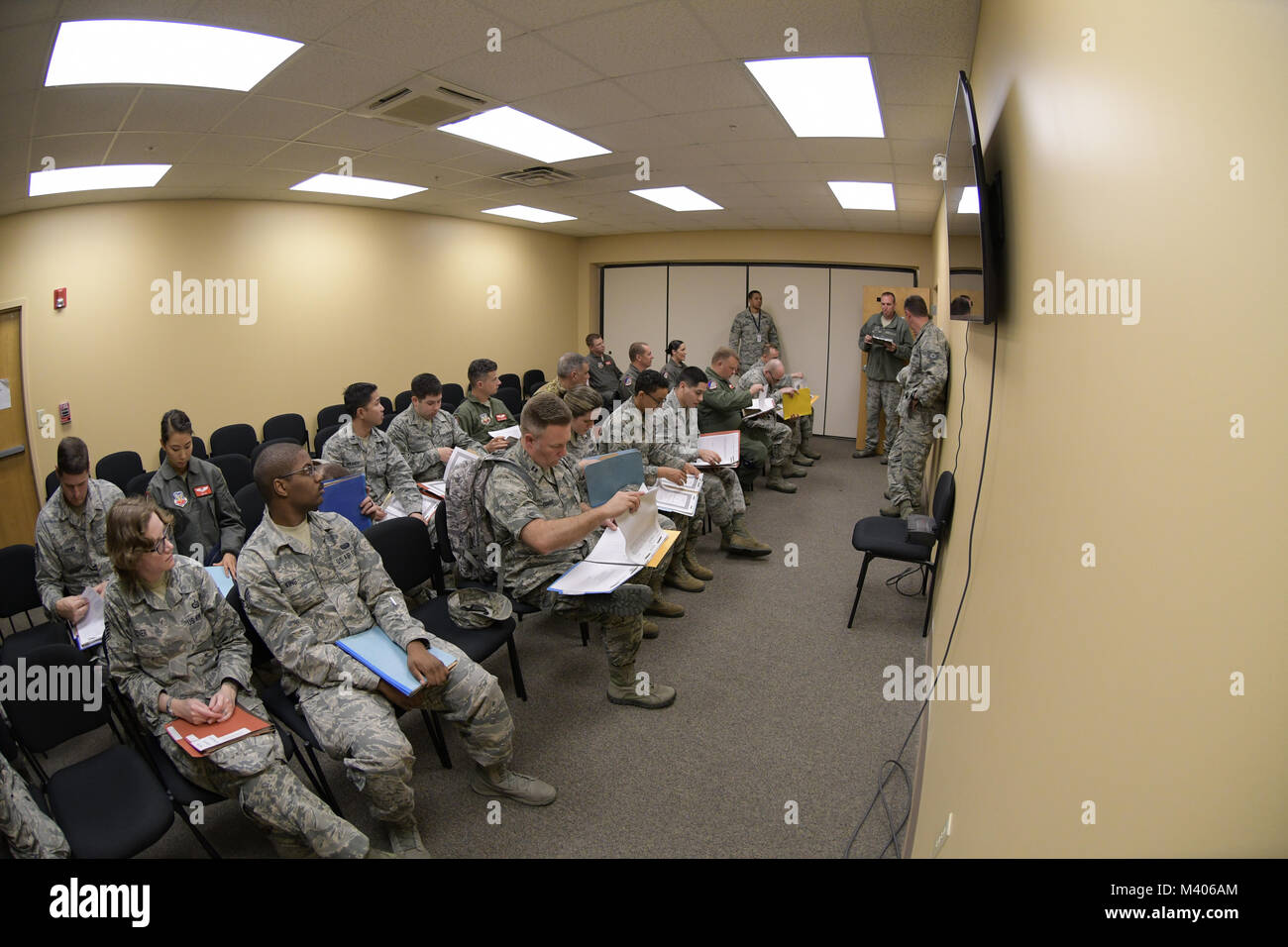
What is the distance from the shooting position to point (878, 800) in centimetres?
246

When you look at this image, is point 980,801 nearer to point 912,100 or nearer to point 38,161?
point 912,100

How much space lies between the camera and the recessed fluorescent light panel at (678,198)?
6391mm

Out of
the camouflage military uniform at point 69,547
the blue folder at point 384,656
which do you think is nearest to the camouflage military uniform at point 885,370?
the blue folder at point 384,656

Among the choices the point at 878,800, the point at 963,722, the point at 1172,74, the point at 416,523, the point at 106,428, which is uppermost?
the point at 1172,74

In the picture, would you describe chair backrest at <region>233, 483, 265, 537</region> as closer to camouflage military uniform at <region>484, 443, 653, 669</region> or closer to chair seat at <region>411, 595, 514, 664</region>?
chair seat at <region>411, 595, 514, 664</region>

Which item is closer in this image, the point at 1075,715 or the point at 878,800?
the point at 1075,715

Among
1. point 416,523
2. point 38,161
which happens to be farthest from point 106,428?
point 416,523

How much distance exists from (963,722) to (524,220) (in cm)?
861

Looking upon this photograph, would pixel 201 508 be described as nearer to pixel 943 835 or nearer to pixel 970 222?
pixel 943 835

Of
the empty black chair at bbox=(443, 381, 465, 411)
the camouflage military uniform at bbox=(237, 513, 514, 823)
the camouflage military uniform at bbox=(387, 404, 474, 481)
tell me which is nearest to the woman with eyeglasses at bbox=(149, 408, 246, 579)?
the camouflage military uniform at bbox=(387, 404, 474, 481)

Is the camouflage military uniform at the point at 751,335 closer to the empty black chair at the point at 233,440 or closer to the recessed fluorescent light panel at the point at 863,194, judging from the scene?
the recessed fluorescent light panel at the point at 863,194

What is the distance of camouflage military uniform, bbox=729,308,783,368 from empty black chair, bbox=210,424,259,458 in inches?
249

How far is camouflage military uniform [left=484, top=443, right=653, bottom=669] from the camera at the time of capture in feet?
Answer: 9.16

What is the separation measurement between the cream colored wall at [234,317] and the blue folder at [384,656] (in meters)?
4.99
